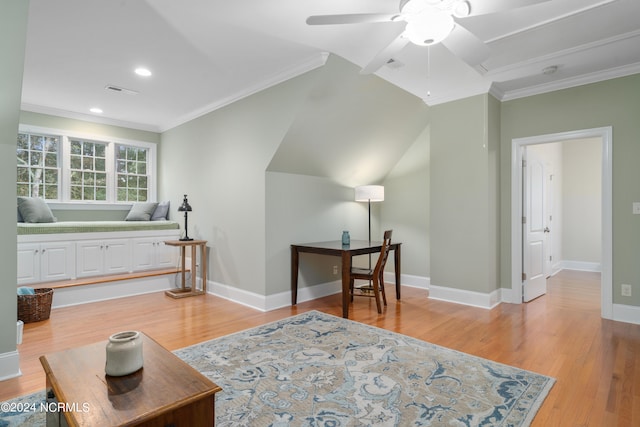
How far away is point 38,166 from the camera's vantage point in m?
4.81

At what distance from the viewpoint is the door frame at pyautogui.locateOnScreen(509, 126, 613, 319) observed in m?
3.49

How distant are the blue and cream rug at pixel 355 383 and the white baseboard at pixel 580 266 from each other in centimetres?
527

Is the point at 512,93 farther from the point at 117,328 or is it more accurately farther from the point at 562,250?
the point at 117,328

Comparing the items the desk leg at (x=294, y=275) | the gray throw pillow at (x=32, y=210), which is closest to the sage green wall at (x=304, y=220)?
the desk leg at (x=294, y=275)

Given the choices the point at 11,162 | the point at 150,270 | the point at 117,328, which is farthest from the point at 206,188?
the point at 11,162

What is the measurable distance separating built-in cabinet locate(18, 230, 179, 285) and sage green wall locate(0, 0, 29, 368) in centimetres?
216

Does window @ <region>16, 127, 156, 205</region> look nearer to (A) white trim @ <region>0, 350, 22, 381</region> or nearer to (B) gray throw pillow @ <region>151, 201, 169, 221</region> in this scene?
(B) gray throw pillow @ <region>151, 201, 169, 221</region>

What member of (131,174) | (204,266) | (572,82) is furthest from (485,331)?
(131,174)

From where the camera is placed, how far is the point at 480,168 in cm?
395

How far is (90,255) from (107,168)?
1.61 m

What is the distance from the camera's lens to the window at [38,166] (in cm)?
470

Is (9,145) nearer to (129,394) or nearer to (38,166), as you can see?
(129,394)

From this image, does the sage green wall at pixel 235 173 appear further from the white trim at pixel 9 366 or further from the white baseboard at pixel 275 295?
the white trim at pixel 9 366

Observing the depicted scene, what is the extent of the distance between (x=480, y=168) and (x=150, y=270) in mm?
4706
